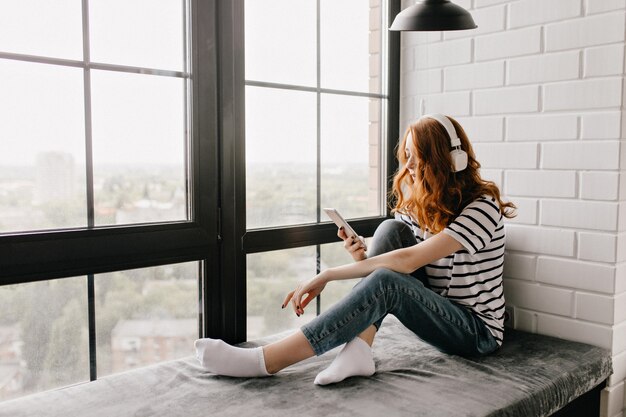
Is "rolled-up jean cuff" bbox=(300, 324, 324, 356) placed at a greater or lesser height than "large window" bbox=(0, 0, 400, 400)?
lesser

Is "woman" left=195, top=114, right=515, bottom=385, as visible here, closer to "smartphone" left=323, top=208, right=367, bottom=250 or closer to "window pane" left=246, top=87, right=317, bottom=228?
"smartphone" left=323, top=208, right=367, bottom=250

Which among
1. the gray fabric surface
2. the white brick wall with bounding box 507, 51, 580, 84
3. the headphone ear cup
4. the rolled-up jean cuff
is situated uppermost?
the white brick wall with bounding box 507, 51, 580, 84

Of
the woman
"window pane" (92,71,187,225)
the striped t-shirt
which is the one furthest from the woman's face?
"window pane" (92,71,187,225)

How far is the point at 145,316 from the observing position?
203 cm

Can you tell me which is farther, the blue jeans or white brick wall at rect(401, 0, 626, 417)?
white brick wall at rect(401, 0, 626, 417)

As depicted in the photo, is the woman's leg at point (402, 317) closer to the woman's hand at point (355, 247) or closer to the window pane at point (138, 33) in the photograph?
the woman's hand at point (355, 247)

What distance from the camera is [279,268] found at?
7.88ft

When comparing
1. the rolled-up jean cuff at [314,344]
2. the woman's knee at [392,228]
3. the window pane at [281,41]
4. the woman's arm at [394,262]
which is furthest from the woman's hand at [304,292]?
the window pane at [281,41]

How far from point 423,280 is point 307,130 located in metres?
0.73

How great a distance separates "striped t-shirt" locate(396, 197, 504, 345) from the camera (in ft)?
6.74

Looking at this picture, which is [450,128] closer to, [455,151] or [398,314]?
[455,151]

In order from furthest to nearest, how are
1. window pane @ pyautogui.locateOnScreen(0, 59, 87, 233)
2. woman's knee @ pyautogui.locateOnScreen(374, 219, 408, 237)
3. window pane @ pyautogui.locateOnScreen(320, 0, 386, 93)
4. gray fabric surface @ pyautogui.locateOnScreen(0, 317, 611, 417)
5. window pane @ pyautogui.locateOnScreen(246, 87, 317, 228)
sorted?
window pane @ pyautogui.locateOnScreen(320, 0, 386, 93)
window pane @ pyautogui.locateOnScreen(246, 87, 317, 228)
woman's knee @ pyautogui.locateOnScreen(374, 219, 408, 237)
window pane @ pyautogui.locateOnScreen(0, 59, 87, 233)
gray fabric surface @ pyautogui.locateOnScreen(0, 317, 611, 417)

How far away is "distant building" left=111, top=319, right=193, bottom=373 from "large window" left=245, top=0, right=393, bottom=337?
264mm

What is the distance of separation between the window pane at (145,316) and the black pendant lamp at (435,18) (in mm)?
1053
